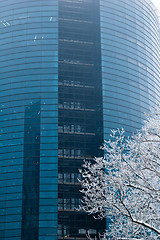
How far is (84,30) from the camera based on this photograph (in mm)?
76375

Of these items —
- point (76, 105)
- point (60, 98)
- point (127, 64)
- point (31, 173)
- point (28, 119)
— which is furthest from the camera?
point (127, 64)

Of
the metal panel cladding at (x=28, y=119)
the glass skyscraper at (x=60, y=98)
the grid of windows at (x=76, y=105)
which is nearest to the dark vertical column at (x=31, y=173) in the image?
the metal panel cladding at (x=28, y=119)

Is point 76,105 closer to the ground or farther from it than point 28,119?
farther from it

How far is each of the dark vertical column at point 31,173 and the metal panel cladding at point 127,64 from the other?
1288 centimetres

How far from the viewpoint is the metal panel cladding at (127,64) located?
71500mm

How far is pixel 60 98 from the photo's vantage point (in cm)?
6900

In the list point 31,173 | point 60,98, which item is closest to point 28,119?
point 60,98

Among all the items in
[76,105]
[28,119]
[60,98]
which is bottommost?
[28,119]

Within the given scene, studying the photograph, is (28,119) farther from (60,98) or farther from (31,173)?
(31,173)

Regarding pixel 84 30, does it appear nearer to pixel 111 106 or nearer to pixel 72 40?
pixel 72 40

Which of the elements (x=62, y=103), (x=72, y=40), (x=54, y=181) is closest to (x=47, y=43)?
(x=72, y=40)

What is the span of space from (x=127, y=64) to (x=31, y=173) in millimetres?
30622

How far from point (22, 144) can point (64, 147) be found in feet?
24.7

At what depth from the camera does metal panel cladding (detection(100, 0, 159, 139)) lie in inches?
2815
